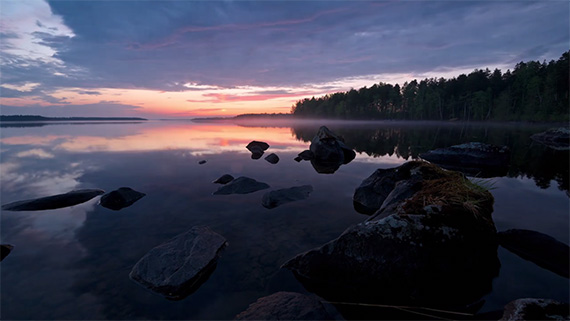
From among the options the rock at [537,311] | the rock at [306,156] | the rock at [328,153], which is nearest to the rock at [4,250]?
the rock at [537,311]

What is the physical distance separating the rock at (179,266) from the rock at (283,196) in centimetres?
346

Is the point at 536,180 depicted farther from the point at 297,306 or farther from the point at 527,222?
the point at 297,306

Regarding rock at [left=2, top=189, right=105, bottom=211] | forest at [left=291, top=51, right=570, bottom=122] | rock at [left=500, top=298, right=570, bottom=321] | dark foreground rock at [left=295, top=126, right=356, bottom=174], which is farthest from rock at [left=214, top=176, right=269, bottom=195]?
forest at [left=291, top=51, right=570, bottom=122]

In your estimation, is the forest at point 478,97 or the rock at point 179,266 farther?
the forest at point 478,97

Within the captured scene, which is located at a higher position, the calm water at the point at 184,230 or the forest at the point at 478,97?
the forest at the point at 478,97

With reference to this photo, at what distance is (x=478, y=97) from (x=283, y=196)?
11276 cm

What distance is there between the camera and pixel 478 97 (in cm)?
9062

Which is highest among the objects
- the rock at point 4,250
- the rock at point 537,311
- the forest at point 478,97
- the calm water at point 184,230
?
the forest at point 478,97

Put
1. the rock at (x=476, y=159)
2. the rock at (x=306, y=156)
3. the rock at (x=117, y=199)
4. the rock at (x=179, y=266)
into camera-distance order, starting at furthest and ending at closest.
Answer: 1. the rock at (x=306, y=156)
2. the rock at (x=476, y=159)
3. the rock at (x=117, y=199)
4. the rock at (x=179, y=266)

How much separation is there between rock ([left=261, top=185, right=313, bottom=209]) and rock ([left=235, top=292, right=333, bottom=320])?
199 inches

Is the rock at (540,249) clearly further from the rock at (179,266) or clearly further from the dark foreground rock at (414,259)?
the rock at (179,266)

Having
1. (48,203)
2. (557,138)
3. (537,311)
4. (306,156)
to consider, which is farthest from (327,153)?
(557,138)

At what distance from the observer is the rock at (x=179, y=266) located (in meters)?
4.64

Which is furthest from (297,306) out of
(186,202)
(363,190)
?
(186,202)
